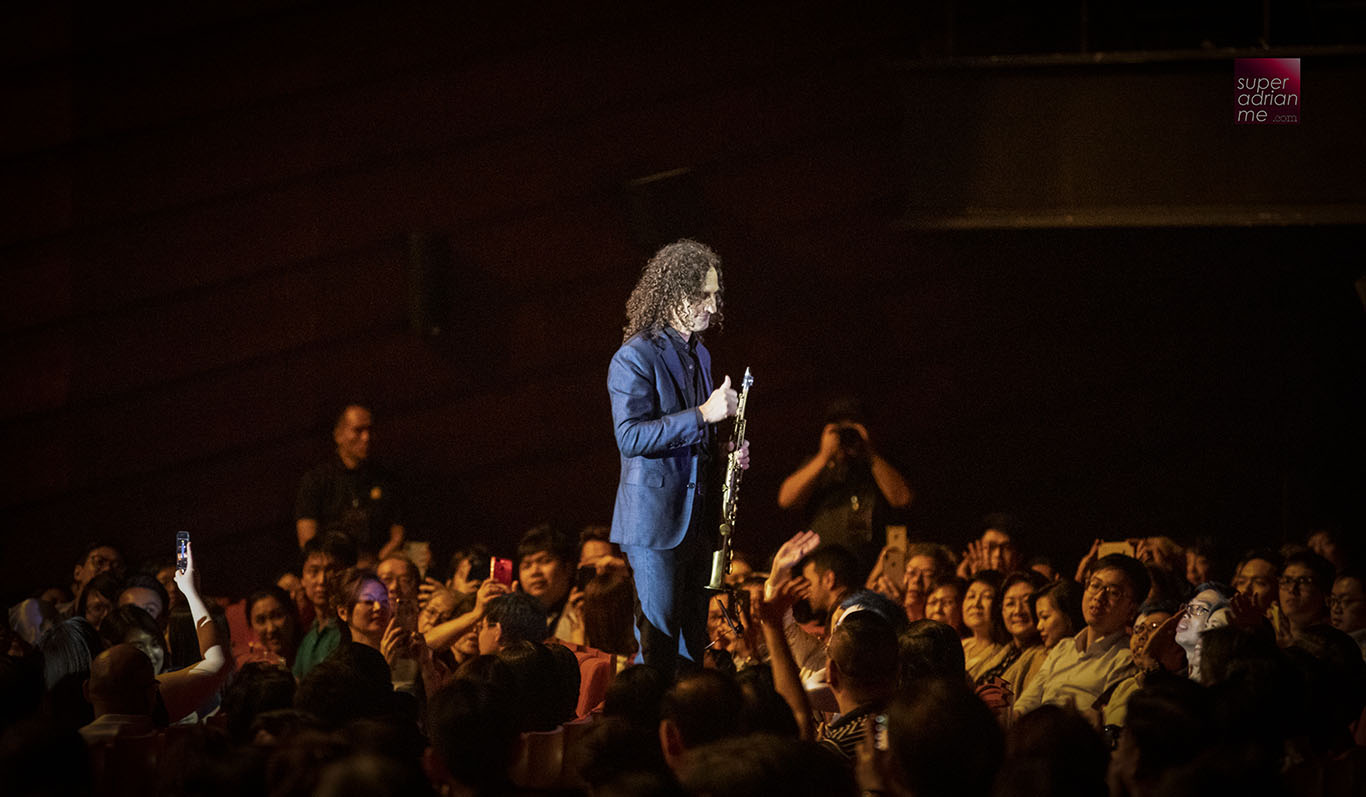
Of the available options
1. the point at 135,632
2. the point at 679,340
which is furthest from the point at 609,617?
the point at 135,632

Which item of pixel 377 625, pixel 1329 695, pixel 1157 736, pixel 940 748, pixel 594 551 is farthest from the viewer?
pixel 594 551

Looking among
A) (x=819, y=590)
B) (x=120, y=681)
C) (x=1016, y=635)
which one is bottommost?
(x=1016, y=635)

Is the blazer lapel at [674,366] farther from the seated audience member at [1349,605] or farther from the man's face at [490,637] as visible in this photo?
the seated audience member at [1349,605]

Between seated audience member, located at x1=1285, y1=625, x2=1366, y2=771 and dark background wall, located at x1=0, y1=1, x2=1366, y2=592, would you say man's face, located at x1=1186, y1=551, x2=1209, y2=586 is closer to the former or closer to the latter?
dark background wall, located at x1=0, y1=1, x2=1366, y2=592

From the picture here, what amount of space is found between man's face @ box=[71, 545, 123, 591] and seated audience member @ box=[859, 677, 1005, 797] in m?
5.39

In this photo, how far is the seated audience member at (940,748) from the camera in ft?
8.80

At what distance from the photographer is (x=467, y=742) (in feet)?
9.77

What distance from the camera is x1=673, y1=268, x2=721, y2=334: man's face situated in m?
4.45

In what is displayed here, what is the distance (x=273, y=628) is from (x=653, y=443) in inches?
75.0

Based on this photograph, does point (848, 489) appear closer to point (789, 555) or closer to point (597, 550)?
point (597, 550)

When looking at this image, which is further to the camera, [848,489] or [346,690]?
[848,489]

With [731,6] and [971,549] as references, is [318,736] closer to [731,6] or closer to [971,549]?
[971,549]

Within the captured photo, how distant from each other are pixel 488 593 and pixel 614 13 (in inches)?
169

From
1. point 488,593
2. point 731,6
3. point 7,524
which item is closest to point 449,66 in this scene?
point 731,6
